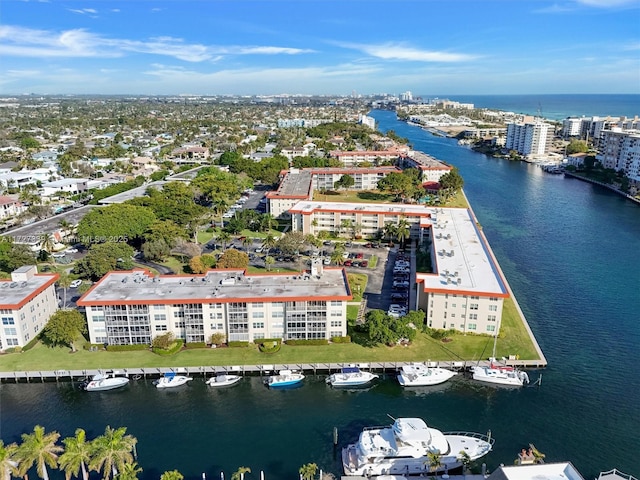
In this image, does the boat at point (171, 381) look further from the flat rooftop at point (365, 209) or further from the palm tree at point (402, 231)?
the flat rooftop at point (365, 209)

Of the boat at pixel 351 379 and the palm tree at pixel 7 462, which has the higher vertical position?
the palm tree at pixel 7 462

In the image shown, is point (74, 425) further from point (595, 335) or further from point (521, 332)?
point (595, 335)

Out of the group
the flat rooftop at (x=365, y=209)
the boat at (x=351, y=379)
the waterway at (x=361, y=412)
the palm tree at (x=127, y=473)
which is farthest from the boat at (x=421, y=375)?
the flat rooftop at (x=365, y=209)

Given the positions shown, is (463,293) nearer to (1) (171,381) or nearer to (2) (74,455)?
(1) (171,381)

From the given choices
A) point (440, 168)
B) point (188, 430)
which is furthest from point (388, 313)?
point (440, 168)

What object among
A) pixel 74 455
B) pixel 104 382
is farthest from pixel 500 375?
pixel 104 382
